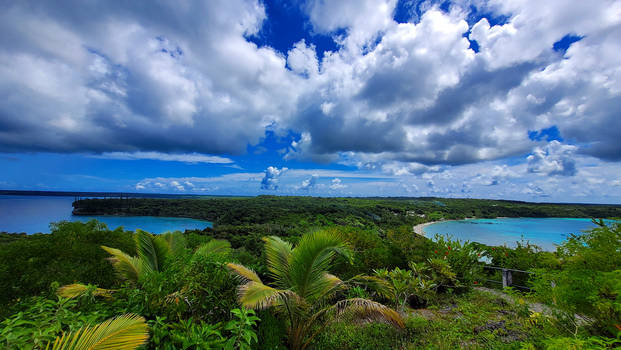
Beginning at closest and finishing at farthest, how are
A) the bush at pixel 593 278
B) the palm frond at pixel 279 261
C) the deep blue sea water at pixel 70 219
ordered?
the bush at pixel 593 278 < the palm frond at pixel 279 261 < the deep blue sea water at pixel 70 219

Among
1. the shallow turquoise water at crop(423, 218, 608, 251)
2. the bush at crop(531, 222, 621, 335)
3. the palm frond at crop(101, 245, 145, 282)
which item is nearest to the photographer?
the bush at crop(531, 222, 621, 335)

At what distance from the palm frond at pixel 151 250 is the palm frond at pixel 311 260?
9.54 ft

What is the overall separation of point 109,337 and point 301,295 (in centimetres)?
256

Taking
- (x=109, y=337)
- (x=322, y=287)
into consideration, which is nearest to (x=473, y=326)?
(x=322, y=287)

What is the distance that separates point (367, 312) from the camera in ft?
10.8

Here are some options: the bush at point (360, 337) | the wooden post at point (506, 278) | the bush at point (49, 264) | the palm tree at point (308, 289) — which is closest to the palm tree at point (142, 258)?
the bush at point (49, 264)

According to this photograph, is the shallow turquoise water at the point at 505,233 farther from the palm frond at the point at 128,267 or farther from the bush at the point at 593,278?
the palm frond at the point at 128,267

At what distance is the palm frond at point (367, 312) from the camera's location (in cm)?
317

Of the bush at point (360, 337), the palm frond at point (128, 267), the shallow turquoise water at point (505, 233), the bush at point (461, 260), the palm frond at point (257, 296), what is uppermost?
the palm frond at point (257, 296)

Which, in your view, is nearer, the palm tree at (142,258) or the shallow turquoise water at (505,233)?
the palm tree at (142,258)

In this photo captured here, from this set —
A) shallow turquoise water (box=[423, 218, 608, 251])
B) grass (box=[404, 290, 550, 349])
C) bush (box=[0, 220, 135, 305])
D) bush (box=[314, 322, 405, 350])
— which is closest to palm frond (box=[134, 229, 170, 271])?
bush (box=[0, 220, 135, 305])

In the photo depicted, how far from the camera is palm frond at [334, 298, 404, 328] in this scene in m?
3.17

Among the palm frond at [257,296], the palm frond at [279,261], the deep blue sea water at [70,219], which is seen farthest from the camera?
the deep blue sea water at [70,219]

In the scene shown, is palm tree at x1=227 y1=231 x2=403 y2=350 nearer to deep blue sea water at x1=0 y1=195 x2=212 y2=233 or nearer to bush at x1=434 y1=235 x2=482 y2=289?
bush at x1=434 y1=235 x2=482 y2=289
